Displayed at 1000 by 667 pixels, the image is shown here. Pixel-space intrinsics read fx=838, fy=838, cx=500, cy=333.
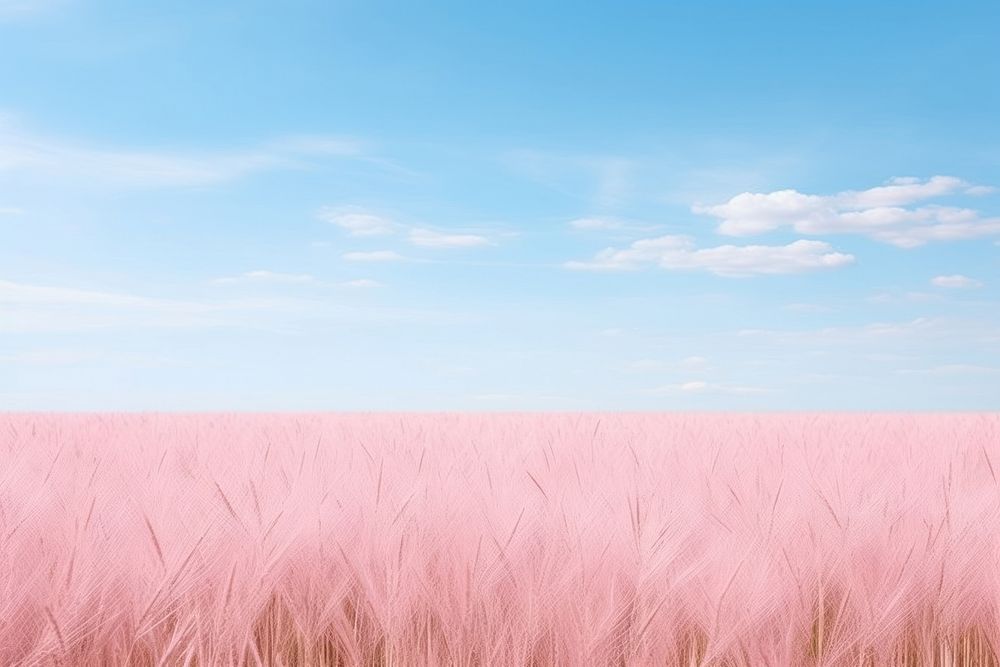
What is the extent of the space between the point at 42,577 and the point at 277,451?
2.53 metres

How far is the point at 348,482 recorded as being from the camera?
2.60 m

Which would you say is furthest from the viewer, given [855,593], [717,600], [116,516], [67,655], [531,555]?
[116,516]

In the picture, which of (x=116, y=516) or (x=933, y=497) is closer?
(x=116, y=516)

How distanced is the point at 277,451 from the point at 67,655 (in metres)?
2.66

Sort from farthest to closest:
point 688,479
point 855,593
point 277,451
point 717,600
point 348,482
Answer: point 277,451 → point 688,479 → point 348,482 → point 855,593 → point 717,600

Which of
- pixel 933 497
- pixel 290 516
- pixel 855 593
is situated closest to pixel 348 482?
pixel 290 516

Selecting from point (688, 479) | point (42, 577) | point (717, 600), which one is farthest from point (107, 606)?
point (688, 479)

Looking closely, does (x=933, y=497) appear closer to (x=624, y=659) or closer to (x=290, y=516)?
(x=624, y=659)

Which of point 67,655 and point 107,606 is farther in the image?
point 107,606

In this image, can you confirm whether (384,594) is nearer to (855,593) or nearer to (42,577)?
(42,577)

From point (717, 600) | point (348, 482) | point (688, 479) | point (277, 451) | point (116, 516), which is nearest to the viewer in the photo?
point (717, 600)

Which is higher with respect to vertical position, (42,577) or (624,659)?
(42,577)

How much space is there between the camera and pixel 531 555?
1.91 meters

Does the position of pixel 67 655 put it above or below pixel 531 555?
below
